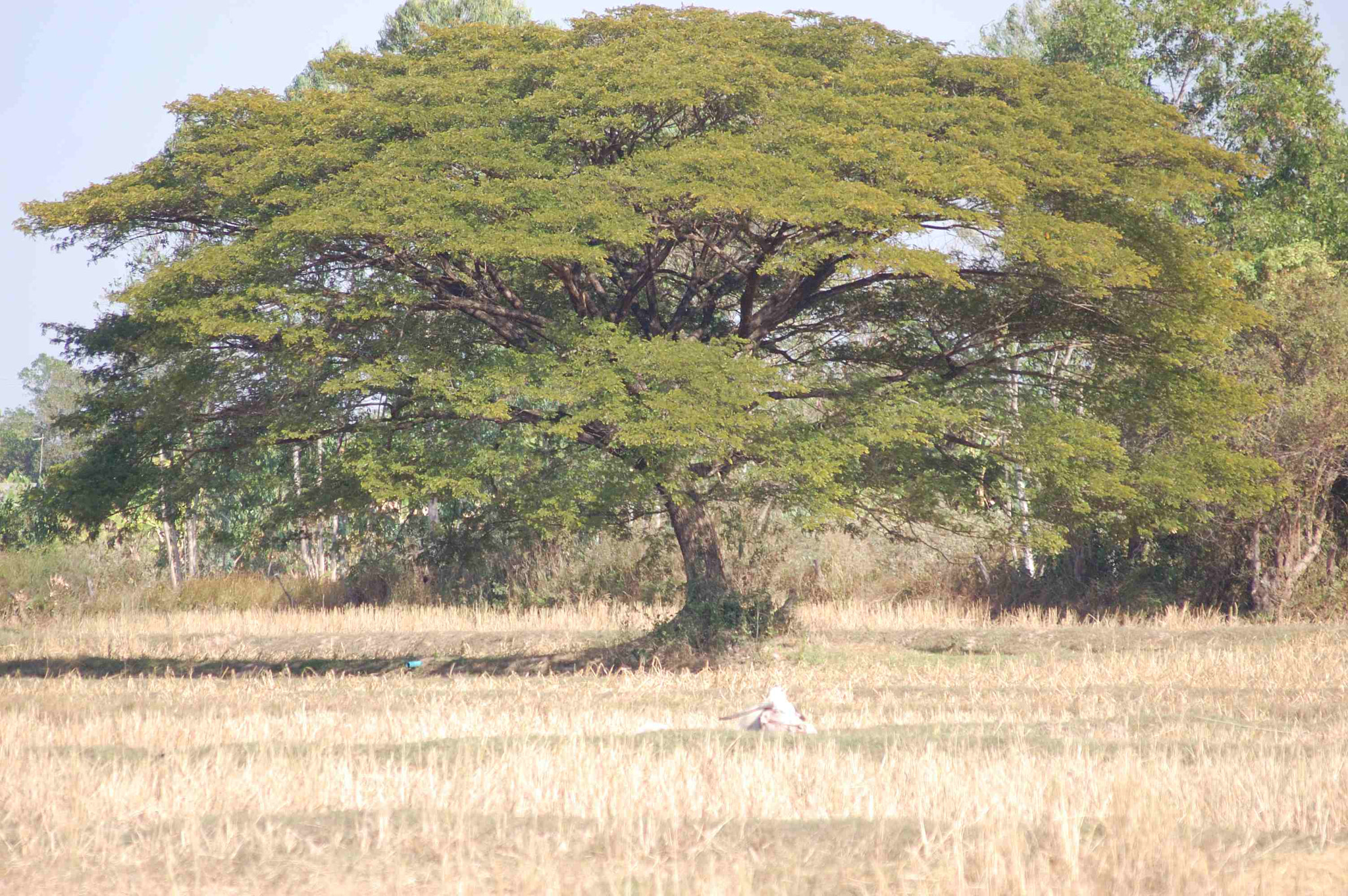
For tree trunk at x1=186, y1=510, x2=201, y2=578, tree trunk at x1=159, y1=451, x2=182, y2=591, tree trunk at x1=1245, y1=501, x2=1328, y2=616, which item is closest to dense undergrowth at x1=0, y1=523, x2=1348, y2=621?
tree trunk at x1=159, y1=451, x2=182, y2=591

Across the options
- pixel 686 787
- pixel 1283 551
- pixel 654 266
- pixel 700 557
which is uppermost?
pixel 654 266

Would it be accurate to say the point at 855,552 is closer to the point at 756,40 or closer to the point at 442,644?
the point at 442,644

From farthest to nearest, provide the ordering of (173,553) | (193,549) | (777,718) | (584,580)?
1. (193,549)
2. (173,553)
3. (584,580)
4. (777,718)

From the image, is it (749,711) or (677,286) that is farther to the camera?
(677,286)

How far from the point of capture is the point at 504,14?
3791 cm

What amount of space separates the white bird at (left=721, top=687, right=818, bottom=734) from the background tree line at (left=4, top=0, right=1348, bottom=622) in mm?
4196

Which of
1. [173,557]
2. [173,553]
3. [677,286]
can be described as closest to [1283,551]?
[677,286]

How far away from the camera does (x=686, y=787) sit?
712cm

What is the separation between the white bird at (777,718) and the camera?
939 cm

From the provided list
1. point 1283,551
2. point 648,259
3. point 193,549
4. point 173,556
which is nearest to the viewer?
point 648,259

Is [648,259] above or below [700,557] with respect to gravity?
above

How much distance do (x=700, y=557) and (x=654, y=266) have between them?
4.06 meters

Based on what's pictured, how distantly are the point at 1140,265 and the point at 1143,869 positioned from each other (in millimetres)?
10072

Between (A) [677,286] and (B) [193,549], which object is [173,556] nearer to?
(B) [193,549]
